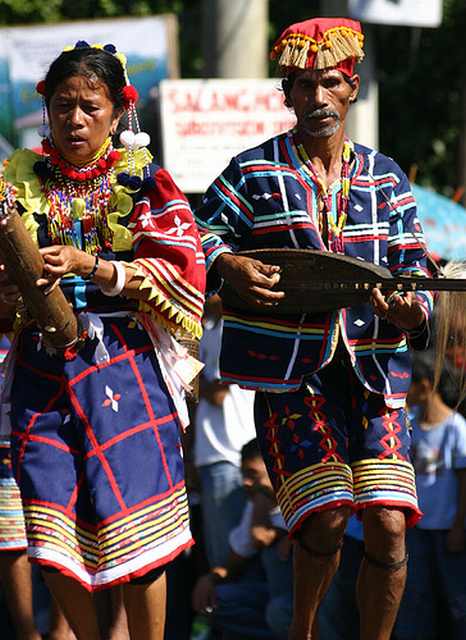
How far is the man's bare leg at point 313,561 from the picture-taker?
15.5ft

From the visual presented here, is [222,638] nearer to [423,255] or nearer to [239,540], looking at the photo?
[239,540]

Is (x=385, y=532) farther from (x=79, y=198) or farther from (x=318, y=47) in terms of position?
(x=318, y=47)

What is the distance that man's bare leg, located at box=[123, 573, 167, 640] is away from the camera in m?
4.38

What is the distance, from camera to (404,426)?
487cm

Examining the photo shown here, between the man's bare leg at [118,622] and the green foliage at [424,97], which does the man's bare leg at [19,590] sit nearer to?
the man's bare leg at [118,622]

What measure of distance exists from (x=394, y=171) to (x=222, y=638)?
3080mm

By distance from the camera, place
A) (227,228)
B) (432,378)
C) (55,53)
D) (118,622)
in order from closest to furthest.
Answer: (227,228) → (118,622) → (432,378) → (55,53)

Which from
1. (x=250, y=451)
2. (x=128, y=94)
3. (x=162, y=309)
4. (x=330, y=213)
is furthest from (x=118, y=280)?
(x=250, y=451)

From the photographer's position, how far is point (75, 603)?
14.4 ft

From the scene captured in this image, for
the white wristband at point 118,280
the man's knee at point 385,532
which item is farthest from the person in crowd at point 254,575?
the white wristband at point 118,280

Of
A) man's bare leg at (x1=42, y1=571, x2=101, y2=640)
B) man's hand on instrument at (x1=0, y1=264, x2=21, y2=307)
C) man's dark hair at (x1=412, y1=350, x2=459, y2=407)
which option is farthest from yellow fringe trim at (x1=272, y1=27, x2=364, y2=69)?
man's dark hair at (x1=412, y1=350, x2=459, y2=407)

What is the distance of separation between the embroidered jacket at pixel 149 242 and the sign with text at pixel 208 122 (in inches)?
172

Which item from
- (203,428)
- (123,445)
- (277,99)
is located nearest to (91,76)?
(123,445)

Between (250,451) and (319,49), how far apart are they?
2.67 m
